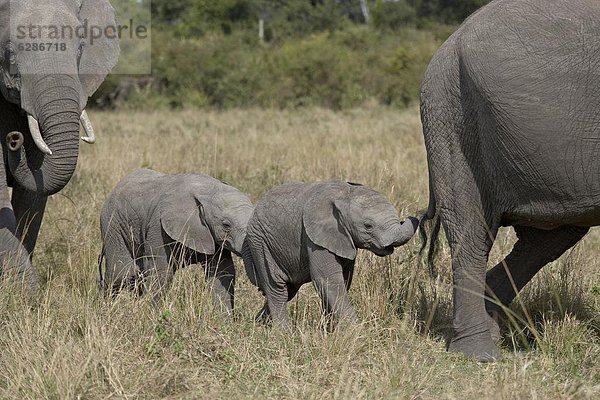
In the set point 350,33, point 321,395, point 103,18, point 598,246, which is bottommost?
point 350,33

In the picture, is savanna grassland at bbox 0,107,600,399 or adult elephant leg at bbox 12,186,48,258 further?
adult elephant leg at bbox 12,186,48,258

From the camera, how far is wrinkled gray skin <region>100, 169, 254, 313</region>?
5.55 meters

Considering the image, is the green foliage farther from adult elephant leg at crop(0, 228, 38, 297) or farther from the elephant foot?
the elephant foot

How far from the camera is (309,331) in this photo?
4.77 meters

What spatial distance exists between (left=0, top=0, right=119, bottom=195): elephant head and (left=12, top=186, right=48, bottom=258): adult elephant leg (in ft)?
1.04

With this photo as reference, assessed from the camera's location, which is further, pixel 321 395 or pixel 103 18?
pixel 103 18

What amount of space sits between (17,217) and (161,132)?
29.0 feet

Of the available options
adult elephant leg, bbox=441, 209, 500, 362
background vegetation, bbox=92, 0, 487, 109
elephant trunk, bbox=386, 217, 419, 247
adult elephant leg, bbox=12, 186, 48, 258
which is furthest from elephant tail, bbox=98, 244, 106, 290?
background vegetation, bbox=92, 0, 487, 109

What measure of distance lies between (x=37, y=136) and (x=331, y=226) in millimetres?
1604

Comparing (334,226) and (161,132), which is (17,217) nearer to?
(334,226)

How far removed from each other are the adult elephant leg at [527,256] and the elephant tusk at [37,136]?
2.36 metres

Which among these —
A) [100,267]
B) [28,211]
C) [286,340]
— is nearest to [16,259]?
[28,211]

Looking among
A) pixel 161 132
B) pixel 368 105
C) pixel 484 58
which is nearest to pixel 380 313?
pixel 484 58

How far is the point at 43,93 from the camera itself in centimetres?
517
